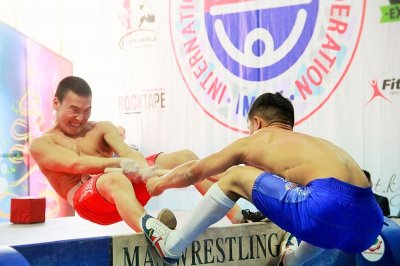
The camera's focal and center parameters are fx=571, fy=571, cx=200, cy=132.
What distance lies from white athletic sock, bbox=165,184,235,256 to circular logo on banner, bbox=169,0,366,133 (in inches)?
110

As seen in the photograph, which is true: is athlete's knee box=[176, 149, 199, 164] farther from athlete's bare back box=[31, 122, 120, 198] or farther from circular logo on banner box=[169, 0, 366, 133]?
circular logo on banner box=[169, 0, 366, 133]

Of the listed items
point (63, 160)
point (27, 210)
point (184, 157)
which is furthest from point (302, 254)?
point (27, 210)

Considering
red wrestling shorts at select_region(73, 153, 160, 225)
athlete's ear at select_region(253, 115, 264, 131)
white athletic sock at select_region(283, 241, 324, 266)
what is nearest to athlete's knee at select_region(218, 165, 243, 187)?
athlete's ear at select_region(253, 115, 264, 131)

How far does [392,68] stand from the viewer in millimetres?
4617

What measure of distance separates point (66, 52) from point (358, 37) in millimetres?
3077

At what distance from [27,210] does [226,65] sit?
95.2 inches

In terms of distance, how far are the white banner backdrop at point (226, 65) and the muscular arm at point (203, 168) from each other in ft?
8.32

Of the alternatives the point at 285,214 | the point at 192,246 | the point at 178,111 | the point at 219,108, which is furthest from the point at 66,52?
the point at 285,214

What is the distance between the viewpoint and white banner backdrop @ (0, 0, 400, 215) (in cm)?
466

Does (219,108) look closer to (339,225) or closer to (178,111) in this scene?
(178,111)

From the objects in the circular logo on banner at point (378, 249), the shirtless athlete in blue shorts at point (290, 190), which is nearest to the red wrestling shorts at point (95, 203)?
the shirtless athlete in blue shorts at point (290, 190)

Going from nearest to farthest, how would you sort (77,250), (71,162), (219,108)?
(77,250) → (71,162) → (219,108)

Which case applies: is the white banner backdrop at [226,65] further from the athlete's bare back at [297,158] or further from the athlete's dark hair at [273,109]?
the athlete's bare back at [297,158]

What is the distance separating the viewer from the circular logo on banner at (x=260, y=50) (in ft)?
15.9
